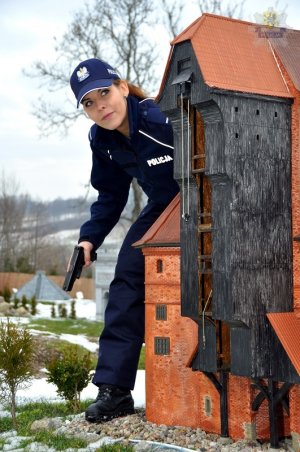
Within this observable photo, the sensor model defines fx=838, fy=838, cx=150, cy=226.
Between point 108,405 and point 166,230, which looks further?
point 108,405

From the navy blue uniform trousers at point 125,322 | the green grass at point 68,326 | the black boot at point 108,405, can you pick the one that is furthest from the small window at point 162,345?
the green grass at point 68,326

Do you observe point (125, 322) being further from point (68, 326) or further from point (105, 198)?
point (68, 326)

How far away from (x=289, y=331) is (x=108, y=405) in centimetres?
289

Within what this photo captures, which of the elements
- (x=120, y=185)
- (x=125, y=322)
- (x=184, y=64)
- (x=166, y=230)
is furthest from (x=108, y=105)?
(x=125, y=322)

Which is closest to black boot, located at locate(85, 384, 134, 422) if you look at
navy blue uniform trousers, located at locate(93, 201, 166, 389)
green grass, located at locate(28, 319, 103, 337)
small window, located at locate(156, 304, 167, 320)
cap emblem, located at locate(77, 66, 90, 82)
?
navy blue uniform trousers, located at locate(93, 201, 166, 389)

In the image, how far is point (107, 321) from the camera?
424 inches

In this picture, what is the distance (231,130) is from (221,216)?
0.90 metres

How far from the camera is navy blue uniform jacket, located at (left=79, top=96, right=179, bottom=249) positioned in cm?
1016

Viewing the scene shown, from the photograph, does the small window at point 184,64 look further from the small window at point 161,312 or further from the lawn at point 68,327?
the lawn at point 68,327

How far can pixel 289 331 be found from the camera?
8.77 meters

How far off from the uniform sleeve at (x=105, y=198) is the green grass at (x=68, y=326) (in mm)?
14868

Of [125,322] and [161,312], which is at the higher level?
[161,312]

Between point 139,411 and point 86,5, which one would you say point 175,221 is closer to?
point 139,411

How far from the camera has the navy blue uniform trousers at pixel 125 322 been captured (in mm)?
10602
